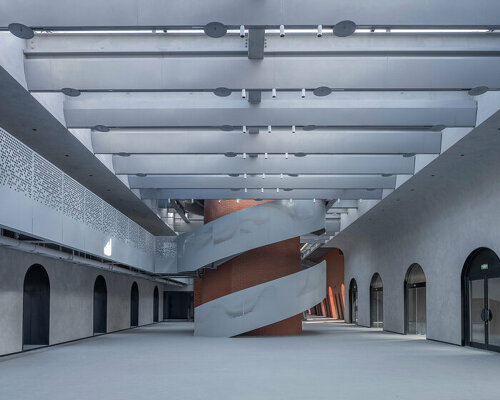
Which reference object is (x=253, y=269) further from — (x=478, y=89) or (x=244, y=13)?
(x=244, y=13)

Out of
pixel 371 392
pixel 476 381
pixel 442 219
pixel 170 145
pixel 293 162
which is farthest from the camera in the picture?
pixel 442 219

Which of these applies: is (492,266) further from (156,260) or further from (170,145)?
(156,260)

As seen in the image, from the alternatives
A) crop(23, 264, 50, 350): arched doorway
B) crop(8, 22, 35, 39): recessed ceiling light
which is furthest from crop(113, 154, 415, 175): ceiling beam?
crop(8, 22, 35, 39): recessed ceiling light

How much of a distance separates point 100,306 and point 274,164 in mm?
12029

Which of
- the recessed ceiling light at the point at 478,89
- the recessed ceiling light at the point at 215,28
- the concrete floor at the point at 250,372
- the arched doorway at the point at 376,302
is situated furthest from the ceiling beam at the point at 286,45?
the arched doorway at the point at 376,302

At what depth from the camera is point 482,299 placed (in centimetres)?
1803

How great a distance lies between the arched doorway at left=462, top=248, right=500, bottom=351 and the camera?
1711 centimetres

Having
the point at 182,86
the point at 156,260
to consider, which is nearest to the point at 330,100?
the point at 182,86

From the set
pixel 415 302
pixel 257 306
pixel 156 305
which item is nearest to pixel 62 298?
pixel 257 306

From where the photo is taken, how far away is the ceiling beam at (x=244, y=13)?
8.45m

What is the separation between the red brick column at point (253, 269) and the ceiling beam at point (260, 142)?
862 cm

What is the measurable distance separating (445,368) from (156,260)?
1520 centimetres

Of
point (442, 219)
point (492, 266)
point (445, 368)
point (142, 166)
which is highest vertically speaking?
point (142, 166)

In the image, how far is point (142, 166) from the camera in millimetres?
18391
